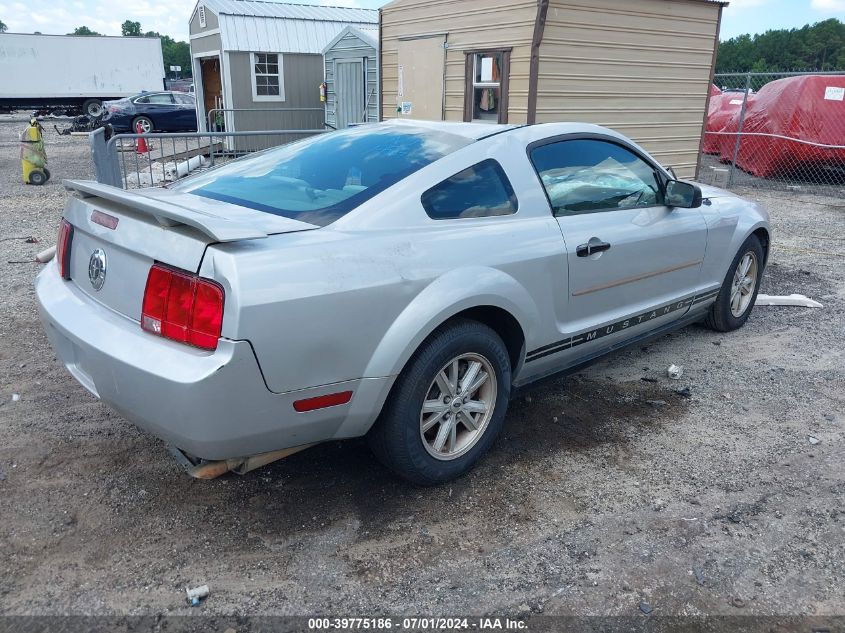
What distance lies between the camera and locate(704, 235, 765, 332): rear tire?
5.03 meters

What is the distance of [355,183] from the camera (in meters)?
3.10

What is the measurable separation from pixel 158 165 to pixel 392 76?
422 centimetres

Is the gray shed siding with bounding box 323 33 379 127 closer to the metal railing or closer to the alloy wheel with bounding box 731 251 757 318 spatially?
the metal railing

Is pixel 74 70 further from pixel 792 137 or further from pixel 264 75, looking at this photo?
pixel 792 137

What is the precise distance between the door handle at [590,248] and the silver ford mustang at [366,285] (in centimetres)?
2

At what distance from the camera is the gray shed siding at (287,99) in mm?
16578

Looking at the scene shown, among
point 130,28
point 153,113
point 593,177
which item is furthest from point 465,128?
point 130,28

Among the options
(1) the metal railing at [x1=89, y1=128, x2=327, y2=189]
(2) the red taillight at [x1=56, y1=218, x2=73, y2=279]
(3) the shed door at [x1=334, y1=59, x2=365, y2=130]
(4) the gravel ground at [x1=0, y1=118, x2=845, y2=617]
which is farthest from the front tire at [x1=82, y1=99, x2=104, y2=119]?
(2) the red taillight at [x1=56, y1=218, x2=73, y2=279]

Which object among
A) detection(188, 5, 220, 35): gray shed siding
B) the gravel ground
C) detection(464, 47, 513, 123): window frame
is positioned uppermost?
detection(188, 5, 220, 35): gray shed siding

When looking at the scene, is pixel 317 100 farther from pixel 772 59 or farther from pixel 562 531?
pixel 772 59

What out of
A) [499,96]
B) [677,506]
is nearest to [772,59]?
[499,96]

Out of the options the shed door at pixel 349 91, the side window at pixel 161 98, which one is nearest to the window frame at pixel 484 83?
the shed door at pixel 349 91

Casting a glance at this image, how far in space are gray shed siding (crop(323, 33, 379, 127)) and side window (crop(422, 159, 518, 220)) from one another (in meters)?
10.4

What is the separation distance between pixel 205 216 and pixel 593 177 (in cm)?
223
